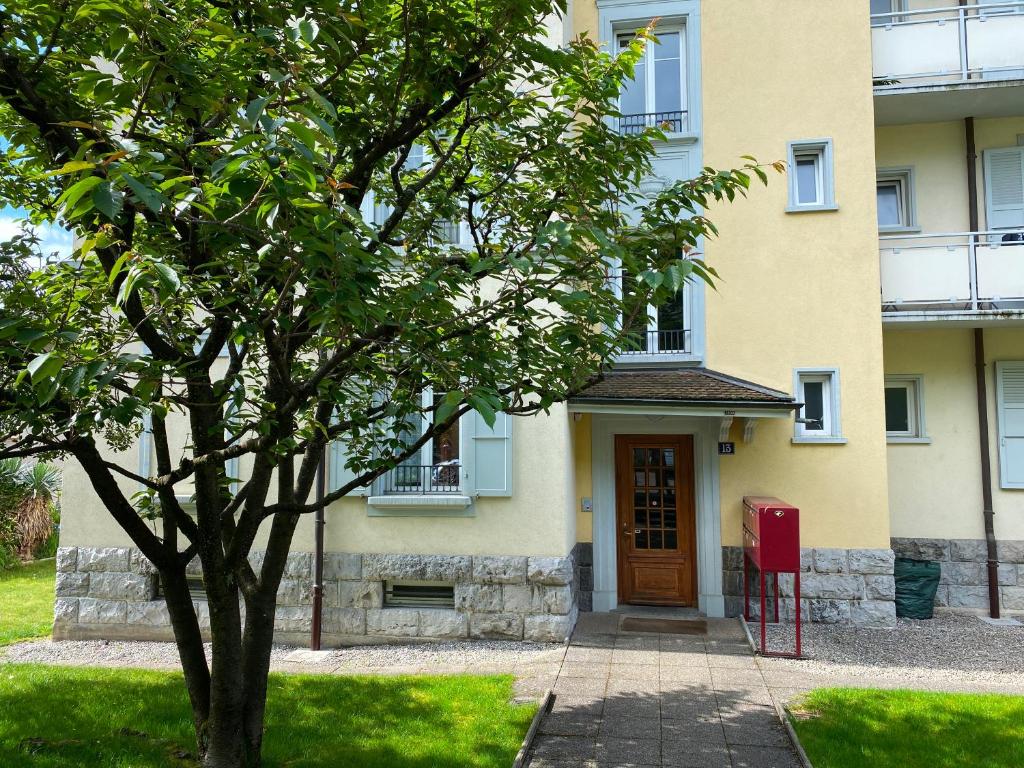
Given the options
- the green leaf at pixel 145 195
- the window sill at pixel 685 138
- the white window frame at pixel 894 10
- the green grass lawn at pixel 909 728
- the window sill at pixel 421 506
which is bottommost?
the green grass lawn at pixel 909 728

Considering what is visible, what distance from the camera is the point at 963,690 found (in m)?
6.69

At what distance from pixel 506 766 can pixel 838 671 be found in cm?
408

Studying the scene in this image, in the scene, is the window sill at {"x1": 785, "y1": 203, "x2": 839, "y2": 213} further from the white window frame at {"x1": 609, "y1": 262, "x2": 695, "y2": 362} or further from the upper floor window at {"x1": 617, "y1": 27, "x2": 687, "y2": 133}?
the upper floor window at {"x1": 617, "y1": 27, "x2": 687, "y2": 133}

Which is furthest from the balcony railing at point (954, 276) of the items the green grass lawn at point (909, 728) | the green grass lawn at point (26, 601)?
the green grass lawn at point (26, 601)

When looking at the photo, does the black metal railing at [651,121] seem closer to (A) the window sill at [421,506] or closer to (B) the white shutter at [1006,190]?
(B) the white shutter at [1006,190]

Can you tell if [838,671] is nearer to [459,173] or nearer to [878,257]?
[878,257]

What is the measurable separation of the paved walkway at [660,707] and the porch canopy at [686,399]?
8.76ft

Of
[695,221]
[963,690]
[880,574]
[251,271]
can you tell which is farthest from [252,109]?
[880,574]

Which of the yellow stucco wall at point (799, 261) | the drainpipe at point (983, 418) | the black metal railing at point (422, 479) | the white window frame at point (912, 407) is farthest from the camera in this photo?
the white window frame at point (912, 407)

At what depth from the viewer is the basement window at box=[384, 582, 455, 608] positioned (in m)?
8.64

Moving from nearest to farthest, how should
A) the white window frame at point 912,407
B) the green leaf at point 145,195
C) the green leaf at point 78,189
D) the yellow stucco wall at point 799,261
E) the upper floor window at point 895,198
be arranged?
the green leaf at point 145,195
the green leaf at point 78,189
the yellow stucco wall at point 799,261
the white window frame at point 912,407
the upper floor window at point 895,198

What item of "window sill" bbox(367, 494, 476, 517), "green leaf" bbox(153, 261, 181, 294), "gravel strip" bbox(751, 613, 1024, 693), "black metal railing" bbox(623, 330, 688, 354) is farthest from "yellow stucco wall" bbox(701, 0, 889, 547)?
"green leaf" bbox(153, 261, 181, 294)

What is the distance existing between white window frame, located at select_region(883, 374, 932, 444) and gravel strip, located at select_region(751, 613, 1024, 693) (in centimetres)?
257

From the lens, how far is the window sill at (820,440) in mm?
9375
